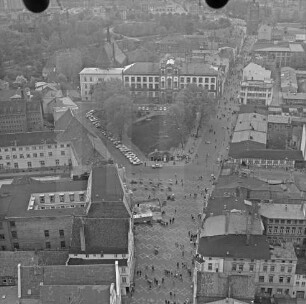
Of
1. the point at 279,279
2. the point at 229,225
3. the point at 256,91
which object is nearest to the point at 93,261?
the point at 229,225

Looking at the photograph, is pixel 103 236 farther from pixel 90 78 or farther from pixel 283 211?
pixel 90 78

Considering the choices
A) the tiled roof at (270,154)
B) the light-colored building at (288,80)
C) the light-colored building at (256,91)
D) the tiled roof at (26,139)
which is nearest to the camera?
the tiled roof at (270,154)

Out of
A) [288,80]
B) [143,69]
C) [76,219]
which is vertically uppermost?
[143,69]

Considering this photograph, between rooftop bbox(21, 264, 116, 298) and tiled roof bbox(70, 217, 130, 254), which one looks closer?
rooftop bbox(21, 264, 116, 298)

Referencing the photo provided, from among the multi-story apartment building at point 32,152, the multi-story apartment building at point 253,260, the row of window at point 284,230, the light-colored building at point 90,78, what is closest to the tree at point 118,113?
the multi-story apartment building at point 32,152

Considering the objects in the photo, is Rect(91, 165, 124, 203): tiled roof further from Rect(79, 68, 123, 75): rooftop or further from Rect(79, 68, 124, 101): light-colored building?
Rect(79, 68, 123, 75): rooftop

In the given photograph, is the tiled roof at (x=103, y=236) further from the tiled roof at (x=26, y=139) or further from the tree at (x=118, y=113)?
the tree at (x=118, y=113)

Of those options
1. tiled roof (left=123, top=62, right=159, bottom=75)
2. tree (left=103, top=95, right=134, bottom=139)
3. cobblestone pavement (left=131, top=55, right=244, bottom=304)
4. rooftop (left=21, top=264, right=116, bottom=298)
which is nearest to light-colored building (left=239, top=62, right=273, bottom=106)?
cobblestone pavement (left=131, top=55, right=244, bottom=304)
